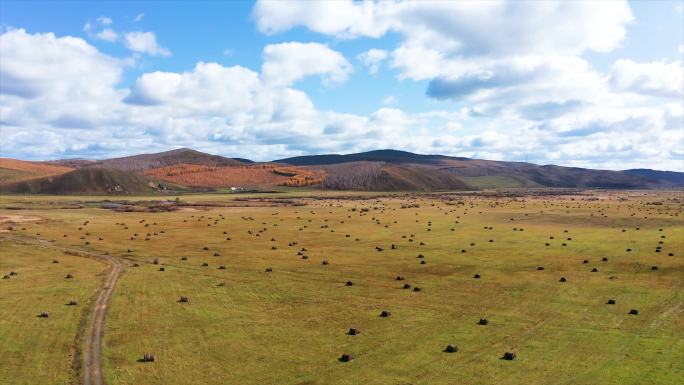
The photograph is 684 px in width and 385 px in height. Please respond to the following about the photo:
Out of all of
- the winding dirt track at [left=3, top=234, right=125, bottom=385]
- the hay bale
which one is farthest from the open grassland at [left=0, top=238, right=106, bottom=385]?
the hay bale

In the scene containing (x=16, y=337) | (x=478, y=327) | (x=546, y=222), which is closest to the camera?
(x=16, y=337)

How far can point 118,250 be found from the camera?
7112 cm

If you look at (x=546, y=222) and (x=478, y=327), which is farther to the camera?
(x=546, y=222)

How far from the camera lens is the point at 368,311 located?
127 feet

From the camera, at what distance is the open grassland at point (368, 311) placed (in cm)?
2697

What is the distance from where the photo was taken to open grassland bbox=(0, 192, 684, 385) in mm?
26969

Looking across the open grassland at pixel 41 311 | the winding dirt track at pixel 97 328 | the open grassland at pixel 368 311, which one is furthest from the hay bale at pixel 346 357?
the open grassland at pixel 41 311

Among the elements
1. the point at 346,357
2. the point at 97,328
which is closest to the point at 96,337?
the point at 97,328

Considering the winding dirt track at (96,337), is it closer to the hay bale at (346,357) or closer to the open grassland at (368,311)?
the open grassland at (368,311)

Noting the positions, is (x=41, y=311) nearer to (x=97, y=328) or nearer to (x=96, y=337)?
(x=97, y=328)

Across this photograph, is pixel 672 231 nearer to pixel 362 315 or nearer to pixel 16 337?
pixel 362 315

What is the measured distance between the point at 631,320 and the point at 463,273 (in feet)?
62.8

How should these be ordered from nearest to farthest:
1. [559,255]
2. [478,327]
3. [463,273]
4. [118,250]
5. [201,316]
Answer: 1. [478,327]
2. [201,316]
3. [463,273]
4. [559,255]
5. [118,250]

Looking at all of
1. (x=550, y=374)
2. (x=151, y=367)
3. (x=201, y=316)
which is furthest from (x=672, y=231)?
(x=151, y=367)
